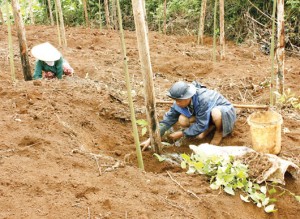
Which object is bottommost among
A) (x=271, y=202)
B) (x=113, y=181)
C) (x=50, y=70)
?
(x=271, y=202)

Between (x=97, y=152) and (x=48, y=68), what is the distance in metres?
2.19

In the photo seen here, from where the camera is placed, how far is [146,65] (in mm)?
3201

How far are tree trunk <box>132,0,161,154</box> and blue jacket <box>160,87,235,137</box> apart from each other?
1.62ft

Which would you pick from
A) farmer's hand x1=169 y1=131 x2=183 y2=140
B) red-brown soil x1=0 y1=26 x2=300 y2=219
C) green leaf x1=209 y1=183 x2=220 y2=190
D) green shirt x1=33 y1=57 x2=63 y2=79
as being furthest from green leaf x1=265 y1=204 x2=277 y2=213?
green shirt x1=33 y1=57 x2=63 y2=79

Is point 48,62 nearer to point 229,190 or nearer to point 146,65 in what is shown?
point 146,65

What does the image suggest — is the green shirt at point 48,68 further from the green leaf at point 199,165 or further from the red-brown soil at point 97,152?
the green leaf at point 199,165

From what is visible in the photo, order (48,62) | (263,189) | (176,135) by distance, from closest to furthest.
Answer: (263,189)
(176,135)
(48,62)

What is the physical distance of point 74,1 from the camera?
13.5m

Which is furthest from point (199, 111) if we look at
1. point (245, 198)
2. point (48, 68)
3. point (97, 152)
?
point (48, 68)

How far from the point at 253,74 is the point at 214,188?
442 cm

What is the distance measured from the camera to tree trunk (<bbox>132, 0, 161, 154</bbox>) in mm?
3041

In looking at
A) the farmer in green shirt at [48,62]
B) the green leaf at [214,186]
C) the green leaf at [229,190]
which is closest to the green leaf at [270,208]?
the green leaf at [229,190]

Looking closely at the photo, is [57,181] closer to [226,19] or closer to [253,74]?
[253,74]

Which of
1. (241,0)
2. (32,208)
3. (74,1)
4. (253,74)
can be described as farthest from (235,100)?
(74,1)
